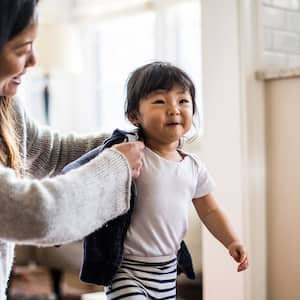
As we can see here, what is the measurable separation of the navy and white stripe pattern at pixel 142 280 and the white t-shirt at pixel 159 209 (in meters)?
0.02

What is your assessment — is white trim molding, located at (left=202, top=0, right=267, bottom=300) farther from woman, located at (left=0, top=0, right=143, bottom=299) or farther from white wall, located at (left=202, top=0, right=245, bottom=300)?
woman, located at (left=0, top=0, right=143, bottom=299)

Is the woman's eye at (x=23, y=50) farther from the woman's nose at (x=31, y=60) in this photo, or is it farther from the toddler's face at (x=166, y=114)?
the toddler's face at (x=166, y=114)

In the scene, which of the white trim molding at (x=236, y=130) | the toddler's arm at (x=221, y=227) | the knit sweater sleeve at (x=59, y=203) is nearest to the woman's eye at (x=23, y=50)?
the knit sweater sleeve at (x=59, y=203)

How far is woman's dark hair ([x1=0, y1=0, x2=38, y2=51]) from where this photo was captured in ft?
3.41

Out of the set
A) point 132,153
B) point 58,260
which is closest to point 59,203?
point 132,153

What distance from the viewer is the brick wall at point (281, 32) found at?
2225 millimetres

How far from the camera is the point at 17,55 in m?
1.10

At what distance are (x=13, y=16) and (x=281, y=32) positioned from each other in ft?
4.69

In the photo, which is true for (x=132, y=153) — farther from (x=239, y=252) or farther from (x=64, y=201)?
(x=239, y=252)

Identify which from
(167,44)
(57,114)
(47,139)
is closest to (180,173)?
(47,139)

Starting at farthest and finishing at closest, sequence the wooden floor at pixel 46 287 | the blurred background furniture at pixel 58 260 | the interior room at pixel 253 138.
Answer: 1. the blurred background furniture at pixel 58 260
2. the wooden floor at pixel 46 287
3. the interior room at pixel 253 138

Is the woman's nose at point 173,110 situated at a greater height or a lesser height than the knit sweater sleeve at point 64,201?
greater

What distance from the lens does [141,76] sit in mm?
1405

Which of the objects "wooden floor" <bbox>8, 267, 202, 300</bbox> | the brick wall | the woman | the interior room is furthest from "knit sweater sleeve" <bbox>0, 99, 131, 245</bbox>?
"wooden floor" <bbox>8, 267, 202, 300</bbox>
